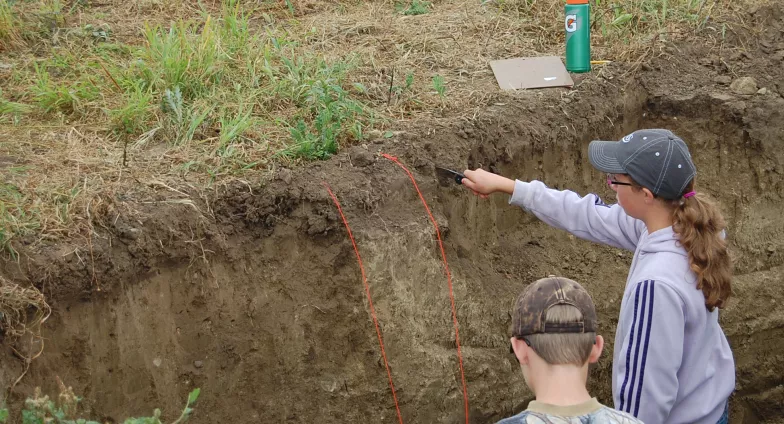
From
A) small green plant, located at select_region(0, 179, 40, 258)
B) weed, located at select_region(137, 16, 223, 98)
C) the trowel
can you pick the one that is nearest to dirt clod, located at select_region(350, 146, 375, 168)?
the trowel

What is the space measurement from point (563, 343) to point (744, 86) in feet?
13.8

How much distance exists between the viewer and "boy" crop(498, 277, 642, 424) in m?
2.21

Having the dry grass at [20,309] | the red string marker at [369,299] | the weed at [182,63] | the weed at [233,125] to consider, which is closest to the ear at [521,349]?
the red string marker at [369,299]

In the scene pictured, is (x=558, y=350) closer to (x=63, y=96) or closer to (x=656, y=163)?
(x=656, y=163)

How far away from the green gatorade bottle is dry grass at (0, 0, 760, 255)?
0.40 meters

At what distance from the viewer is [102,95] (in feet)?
16.8

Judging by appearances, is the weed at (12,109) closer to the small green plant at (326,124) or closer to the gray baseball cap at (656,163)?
the small green plant at (326,124)

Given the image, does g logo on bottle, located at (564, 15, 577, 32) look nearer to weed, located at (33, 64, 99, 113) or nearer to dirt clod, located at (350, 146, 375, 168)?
dirt clod, located at (350, 146, 375, 168)

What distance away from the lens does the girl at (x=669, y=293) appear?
2.88m

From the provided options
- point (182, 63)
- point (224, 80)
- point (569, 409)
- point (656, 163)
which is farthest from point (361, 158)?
point (569, 409)

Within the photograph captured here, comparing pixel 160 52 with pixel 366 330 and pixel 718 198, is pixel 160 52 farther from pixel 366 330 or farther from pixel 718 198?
pixel 718 198

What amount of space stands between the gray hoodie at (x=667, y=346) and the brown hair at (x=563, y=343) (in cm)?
65

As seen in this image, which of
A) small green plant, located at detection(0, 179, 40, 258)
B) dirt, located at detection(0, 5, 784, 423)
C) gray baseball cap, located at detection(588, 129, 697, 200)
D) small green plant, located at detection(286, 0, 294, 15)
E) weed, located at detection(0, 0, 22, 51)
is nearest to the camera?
gray baseball cap, located at detection(588, 129, 697, 200)

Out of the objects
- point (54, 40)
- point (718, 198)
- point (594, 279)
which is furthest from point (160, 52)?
point (718, 198)
